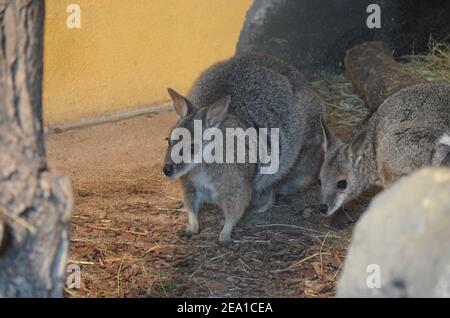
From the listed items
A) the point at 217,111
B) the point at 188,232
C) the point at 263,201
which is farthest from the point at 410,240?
the point at 263,201

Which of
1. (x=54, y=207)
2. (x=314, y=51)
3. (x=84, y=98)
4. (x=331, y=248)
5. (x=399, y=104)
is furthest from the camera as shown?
(x=314, y=51)

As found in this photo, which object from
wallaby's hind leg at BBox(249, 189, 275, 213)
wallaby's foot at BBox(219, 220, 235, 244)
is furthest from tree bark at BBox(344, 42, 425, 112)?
wallaby's foot at BBox(219, 220, 235, 244)

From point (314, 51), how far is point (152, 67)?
206cm

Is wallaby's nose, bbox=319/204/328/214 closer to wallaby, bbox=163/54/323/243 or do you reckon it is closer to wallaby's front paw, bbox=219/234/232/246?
wallaby, bbox=163/54/323/243

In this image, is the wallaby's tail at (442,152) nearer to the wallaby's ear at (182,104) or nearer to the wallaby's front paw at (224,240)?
the wallaby's front paw at (224,240)

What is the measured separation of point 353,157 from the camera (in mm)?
5910

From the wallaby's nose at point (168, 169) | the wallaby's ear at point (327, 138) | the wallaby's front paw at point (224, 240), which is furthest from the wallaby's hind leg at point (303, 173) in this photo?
the wallaby's nose at point (168, 169)

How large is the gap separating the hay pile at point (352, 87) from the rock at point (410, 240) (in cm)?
491

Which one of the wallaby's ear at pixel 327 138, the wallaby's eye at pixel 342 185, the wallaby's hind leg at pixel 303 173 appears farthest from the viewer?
the wallaby's hind leg at pixel 303 173

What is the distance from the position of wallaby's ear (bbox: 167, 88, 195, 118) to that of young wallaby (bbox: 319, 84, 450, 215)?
1210 mm

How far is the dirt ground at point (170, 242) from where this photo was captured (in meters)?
4.94

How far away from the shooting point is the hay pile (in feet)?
26.4

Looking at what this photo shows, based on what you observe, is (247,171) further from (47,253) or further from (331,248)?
(47,253)
